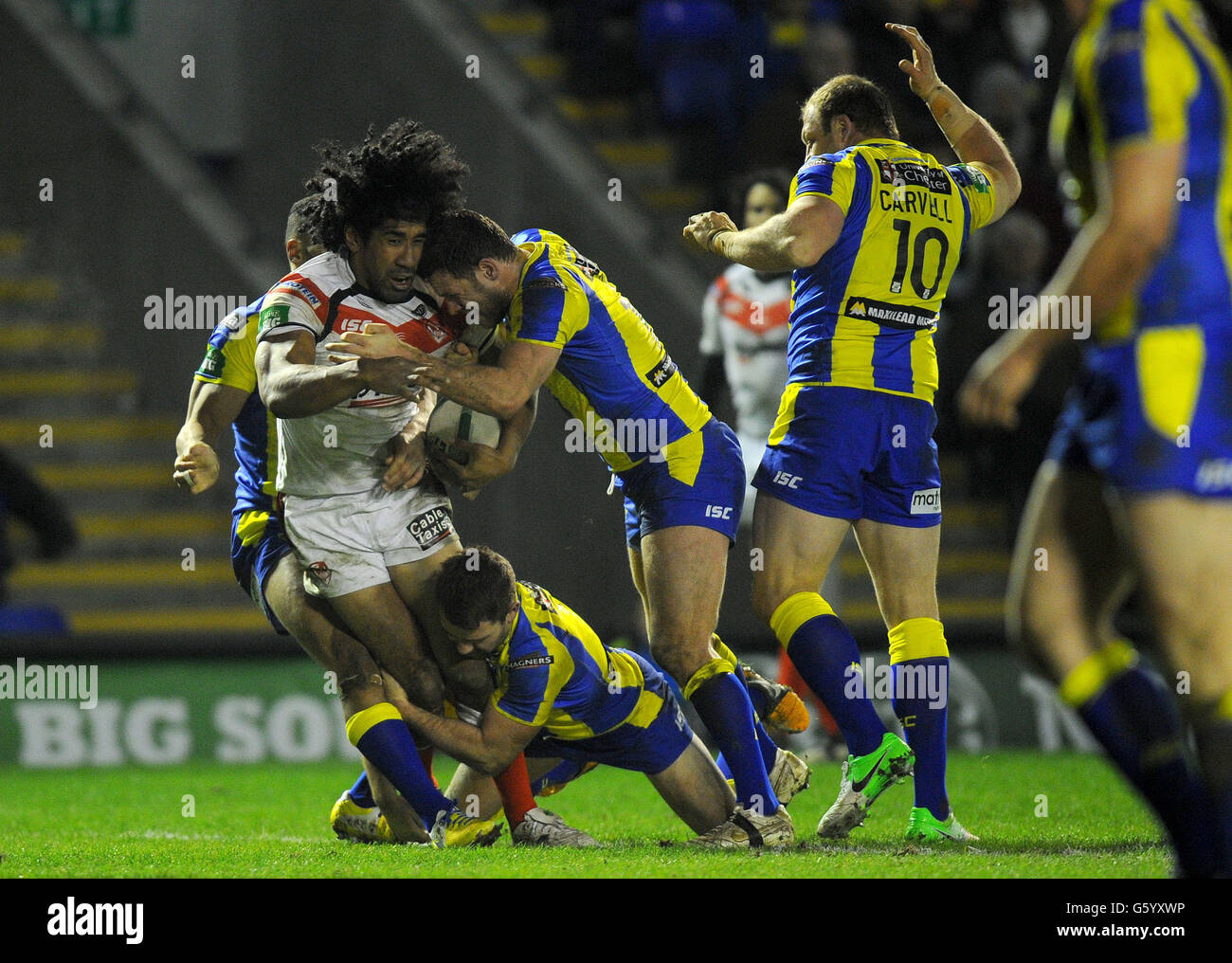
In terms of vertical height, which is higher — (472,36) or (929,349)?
(472,36)

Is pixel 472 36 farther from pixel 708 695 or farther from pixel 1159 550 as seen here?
pixel 1159 550

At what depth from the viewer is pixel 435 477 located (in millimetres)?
5172

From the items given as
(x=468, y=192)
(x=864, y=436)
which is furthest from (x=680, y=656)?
(x=468, y=192)

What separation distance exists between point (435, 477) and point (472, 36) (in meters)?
5.79

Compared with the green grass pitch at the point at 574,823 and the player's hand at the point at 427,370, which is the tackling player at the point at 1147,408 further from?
the player's hand at the point at 427,370

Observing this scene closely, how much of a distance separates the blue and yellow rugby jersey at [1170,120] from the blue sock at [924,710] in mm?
1866

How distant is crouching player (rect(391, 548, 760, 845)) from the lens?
187 inches

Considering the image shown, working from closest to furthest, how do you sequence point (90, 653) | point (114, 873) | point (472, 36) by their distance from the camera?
1. point (114, 873)
2. point (90, 653)
3. point (472, 36)

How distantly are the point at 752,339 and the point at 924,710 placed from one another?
284 centimetres

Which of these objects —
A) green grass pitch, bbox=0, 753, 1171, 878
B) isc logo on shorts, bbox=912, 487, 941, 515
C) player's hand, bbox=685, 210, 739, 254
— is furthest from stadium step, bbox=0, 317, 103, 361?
isc logo on shorts, bbox=912, 487, 941, 515

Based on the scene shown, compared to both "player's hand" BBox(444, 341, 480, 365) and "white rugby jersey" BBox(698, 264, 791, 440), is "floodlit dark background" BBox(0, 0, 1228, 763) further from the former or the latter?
"player's hand" BBox(444, 341, 480, 365)

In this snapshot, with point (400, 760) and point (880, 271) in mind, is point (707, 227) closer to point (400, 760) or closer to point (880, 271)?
point (880, 271)

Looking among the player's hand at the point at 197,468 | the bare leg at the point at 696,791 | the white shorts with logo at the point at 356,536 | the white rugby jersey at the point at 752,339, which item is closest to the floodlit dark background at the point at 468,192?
the white rugby jersey at the point at 752,339
